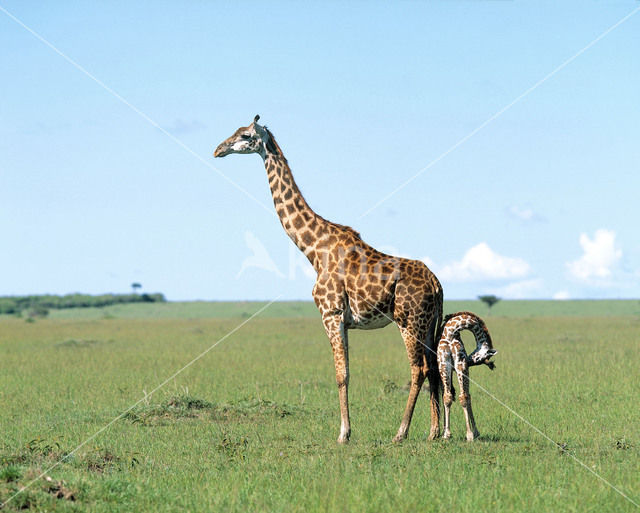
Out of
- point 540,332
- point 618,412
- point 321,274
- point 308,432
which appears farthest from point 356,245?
point 540,332

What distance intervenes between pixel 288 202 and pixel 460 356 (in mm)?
3639

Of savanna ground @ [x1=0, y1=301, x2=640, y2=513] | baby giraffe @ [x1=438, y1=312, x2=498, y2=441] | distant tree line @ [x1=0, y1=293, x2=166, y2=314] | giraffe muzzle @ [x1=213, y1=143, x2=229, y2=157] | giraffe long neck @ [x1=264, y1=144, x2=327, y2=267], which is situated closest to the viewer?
savanna ground @ [x1=0, y1=301, x2=640, y2=513]

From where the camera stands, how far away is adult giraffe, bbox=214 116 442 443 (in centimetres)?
1147

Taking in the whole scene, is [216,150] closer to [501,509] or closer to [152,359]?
[501,509]

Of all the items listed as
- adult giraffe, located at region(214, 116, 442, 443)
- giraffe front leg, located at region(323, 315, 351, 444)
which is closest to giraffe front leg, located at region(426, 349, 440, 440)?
adult giraffe, located at region(214, 116, 442, 443)

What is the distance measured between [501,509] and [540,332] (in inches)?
1333

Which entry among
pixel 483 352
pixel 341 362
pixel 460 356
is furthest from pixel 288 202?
pixel 483 352

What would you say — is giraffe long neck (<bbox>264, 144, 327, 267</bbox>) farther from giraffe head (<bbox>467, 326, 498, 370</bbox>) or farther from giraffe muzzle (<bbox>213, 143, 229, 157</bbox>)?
giraffe head (<bbox>467, 326, 498, 370</bbox>)

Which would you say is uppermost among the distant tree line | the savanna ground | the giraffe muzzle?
the giraffe muzzle

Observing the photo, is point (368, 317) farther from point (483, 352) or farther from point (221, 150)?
point (221, 150)

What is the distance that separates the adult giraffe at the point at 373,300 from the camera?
11.5 m

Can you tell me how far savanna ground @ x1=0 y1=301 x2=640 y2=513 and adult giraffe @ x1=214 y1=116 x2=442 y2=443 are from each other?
0.98m

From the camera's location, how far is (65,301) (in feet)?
350

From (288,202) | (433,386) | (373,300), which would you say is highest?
(288,202)
